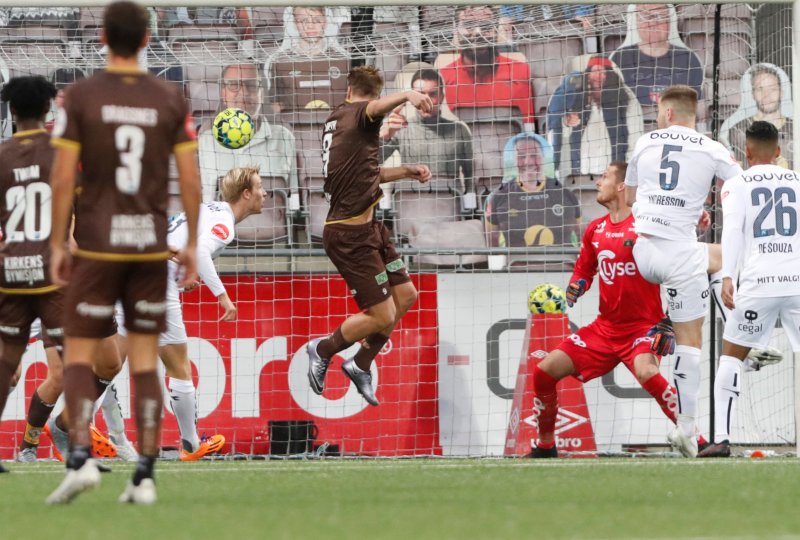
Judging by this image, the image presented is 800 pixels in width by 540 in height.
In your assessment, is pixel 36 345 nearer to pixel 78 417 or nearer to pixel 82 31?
pixel 82 31

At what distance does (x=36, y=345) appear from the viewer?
420 inches

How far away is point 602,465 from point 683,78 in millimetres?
5573

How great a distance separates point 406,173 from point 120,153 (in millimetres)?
4213

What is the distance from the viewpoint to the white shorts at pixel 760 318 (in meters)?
8.55

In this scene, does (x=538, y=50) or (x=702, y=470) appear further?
(x=538, y=50)

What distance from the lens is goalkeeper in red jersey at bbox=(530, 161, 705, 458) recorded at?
9.05m

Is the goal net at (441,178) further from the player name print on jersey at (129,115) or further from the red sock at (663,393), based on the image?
the player name print on jersey at (129,115)

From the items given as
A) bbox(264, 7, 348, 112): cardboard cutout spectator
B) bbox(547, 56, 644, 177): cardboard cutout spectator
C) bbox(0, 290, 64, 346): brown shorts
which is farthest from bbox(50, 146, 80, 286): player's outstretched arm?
bbox(547, 56, 644, 177): cardboard cutout spectator

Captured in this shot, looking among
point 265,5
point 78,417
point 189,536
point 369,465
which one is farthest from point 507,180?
point 189,536

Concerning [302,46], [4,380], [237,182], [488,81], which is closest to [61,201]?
[4,380]

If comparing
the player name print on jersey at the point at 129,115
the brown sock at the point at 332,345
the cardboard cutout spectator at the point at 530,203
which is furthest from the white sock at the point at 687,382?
the player name print on jersey at the point at 129,115

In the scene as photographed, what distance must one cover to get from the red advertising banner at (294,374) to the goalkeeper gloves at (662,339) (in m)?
2.23

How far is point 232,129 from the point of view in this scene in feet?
33.2

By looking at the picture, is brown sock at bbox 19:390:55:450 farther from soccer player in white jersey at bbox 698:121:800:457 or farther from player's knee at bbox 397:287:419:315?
soccer player in white jersey at bbox 698:121:800:457
